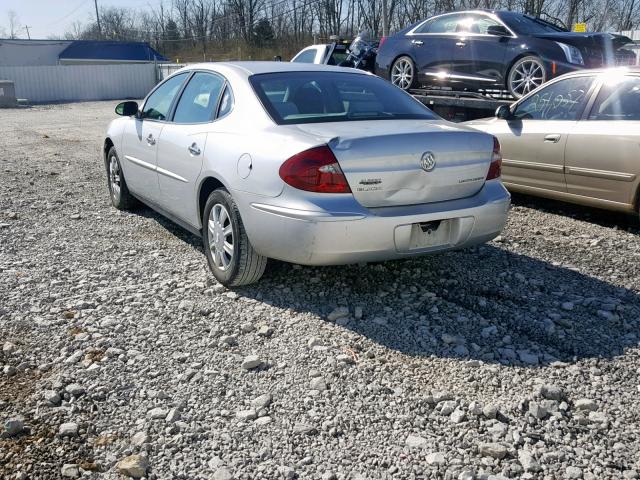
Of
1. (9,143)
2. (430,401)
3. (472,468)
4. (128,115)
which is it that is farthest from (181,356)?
Answer: (9,143)

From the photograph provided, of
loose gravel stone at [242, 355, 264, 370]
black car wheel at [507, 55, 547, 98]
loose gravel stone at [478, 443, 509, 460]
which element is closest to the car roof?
loose gravel stone at [242, 355, 264, 370]

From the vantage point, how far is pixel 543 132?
6.47m

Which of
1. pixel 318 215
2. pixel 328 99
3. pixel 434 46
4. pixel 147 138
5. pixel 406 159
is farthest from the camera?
pixel 434 46

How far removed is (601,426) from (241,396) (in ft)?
5.37

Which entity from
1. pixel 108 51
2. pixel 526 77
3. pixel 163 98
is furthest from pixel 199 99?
pixel 108 51

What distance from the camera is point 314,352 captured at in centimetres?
351

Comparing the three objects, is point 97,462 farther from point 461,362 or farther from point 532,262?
point 532,262

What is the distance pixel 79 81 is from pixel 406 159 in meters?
32.9

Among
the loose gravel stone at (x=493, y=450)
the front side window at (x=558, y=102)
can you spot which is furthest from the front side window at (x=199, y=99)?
the front side window at (x=558, y=102)

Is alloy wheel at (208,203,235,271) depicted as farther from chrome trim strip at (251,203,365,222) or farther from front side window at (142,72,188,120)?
front side window at (142,72,188,120)

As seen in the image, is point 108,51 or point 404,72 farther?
point 108,51

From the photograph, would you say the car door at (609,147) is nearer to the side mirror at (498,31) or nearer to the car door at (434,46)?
the side mirror at (498,31)

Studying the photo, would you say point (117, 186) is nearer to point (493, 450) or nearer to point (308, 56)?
point (493, 450)

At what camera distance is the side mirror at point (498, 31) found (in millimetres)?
9352
